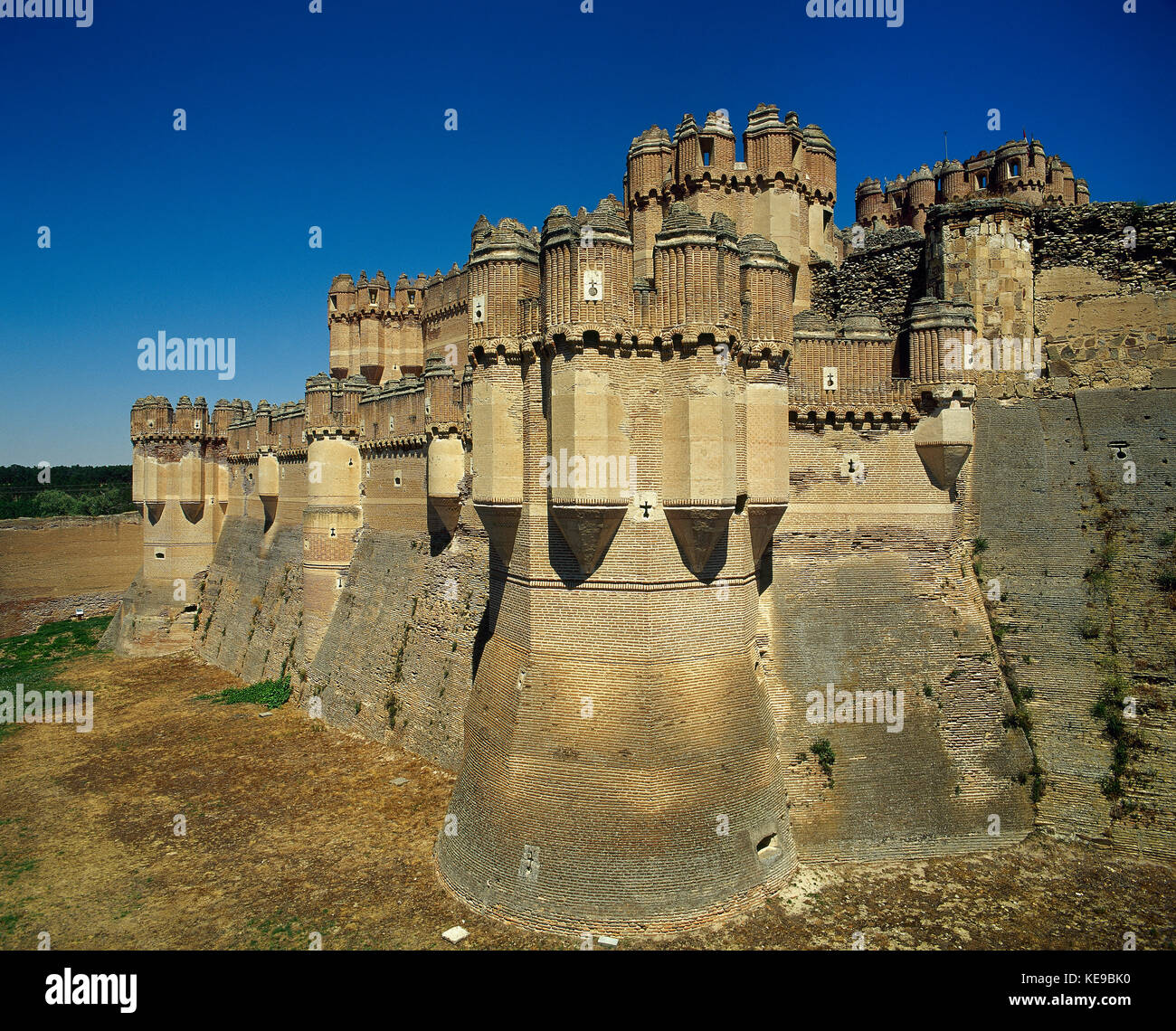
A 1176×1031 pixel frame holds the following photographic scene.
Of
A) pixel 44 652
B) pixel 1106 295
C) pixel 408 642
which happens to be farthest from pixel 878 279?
pixel 44 652

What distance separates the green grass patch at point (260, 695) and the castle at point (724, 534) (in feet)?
23.3

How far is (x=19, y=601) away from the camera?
45156mm

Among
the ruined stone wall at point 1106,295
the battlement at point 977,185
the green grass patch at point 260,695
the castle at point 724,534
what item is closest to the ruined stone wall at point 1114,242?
the ruined stone wall at point 1106,295

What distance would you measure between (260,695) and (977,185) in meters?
41.7

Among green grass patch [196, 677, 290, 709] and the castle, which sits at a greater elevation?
the castle

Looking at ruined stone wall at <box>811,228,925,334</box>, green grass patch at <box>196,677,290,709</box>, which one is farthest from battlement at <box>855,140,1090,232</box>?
green grass patch at <box>196,677,290,709</box>

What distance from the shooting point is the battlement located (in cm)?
3300

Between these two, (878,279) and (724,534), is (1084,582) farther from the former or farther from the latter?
(878,279)

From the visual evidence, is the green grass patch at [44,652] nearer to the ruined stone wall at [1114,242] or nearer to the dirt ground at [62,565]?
the dirt ground at [62,565]

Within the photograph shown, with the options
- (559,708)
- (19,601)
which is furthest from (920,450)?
(19,601)

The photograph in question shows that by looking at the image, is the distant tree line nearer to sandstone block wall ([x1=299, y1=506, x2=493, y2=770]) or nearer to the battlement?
sandstone block wall ([x1=299, y1=506, x2=493, y2=770])

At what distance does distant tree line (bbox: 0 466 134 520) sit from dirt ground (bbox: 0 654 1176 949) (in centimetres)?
4042

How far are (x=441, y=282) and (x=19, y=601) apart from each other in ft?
109

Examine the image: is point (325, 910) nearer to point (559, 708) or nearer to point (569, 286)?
point (559, 708)
